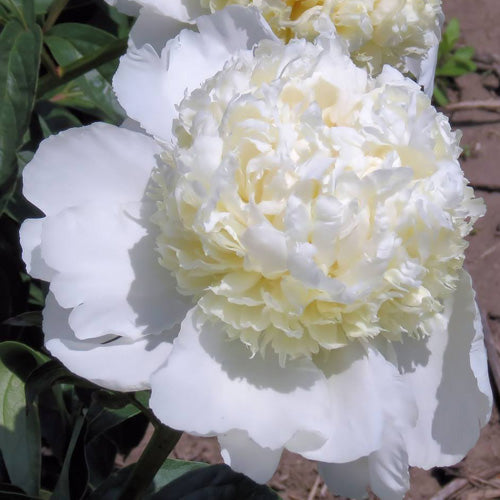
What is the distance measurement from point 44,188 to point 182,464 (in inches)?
23.9

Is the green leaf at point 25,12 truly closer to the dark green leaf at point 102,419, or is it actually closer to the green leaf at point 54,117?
the green leaf at point 54,117

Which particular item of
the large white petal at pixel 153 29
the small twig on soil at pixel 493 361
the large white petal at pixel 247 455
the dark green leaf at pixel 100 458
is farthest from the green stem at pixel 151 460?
the small twig on soil at pixel 493 361

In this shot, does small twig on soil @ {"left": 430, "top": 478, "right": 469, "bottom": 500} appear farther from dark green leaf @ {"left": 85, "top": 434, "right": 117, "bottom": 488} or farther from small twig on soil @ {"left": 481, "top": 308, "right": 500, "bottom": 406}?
dark green leaf @ {"left": 85, "top": 434, "right": 117, "bottom": 488}

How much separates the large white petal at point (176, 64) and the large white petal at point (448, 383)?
0.35 metres

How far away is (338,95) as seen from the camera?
84cm

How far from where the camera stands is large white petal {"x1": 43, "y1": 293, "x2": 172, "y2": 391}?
2.64 ft

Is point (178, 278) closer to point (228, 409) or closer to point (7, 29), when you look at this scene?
point (228, 409)

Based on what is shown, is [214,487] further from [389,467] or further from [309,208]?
[309,208]

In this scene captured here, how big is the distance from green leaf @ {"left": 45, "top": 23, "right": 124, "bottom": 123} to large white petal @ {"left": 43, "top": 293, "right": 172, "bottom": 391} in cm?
65

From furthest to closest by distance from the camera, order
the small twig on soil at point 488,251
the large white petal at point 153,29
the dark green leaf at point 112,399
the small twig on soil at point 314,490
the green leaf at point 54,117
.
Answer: the small twig on soil at point 488,251 → the small twig on soil at point 314,490 → the green leaf at point 54,117 → the large white petal at point 153,29 → the dark green leaf at point 112,399

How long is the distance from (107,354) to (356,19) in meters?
0.56

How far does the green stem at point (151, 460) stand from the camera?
0.96m

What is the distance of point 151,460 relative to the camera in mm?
1001

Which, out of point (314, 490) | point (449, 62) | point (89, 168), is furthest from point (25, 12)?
point (449, 62)
